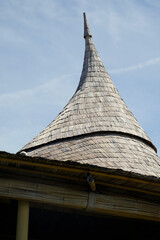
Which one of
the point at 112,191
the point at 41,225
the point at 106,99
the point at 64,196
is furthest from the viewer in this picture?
the point at 106,99

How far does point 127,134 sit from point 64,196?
4.08 metres

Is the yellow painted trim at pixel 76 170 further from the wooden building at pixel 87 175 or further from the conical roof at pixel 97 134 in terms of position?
the conical roof at pixel 97 134

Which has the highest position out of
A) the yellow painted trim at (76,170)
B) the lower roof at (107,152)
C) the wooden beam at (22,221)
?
the lower roof at (107,152)

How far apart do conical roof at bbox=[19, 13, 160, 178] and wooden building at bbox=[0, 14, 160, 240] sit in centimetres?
2

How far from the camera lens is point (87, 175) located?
16.0ft

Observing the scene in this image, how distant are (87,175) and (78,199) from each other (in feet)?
1.21

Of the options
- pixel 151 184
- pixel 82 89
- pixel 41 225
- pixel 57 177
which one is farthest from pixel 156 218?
pixel 82 89

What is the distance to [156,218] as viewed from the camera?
5.46 metres

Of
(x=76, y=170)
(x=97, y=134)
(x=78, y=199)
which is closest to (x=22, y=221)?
(x=78, y=199)

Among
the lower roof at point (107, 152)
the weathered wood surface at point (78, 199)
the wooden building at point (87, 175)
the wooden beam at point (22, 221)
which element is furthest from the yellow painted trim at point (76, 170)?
the lower roof at point (107, 152)

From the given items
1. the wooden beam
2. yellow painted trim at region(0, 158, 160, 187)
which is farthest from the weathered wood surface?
yellow painted trim at region(0, 158, 160, 187)

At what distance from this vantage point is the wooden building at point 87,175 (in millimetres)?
4859

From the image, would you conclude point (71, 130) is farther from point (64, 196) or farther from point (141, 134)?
point (64, 196)

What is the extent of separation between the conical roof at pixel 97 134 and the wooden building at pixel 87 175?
0.02 m
